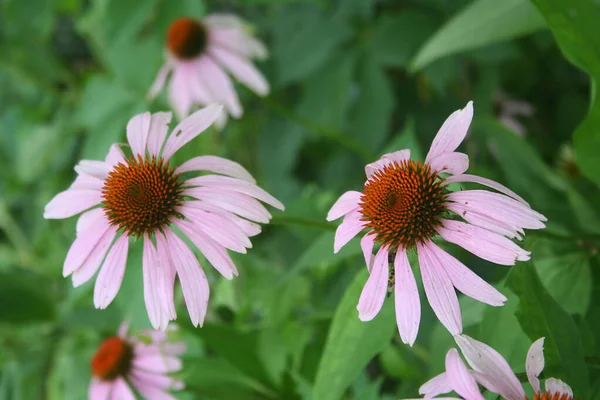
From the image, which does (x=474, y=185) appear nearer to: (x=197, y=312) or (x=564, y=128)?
(x=197, y=312)

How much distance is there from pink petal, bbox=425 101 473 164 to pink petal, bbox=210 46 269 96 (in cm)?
55

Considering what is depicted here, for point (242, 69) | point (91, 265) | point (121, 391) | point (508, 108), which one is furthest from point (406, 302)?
point (508, 108)

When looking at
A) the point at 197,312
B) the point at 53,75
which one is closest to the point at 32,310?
the point at 53,75

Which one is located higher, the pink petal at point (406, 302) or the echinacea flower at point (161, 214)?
the echinacea flower at point (161, 214)

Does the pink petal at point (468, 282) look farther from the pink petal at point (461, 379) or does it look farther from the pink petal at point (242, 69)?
the pink petal at point (242, 69)

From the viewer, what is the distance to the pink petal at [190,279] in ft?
1.51

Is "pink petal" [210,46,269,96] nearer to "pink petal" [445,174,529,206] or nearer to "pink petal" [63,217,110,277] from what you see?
"pink petal" [63,217,110,277]

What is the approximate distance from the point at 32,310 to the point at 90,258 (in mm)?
738

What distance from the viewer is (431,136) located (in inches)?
45.6

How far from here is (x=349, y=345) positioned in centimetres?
46

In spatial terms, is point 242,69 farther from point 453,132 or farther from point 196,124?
point 453,132

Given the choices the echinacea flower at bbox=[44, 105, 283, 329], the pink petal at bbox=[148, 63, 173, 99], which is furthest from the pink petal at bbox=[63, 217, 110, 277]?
the pink petal at bbox=[148, 63, 173, 99]

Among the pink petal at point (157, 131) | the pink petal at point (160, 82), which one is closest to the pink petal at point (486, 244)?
the pink petal at point (157, 131)

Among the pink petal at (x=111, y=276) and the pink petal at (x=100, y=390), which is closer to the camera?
the pink petal at (x=111, y=276)
